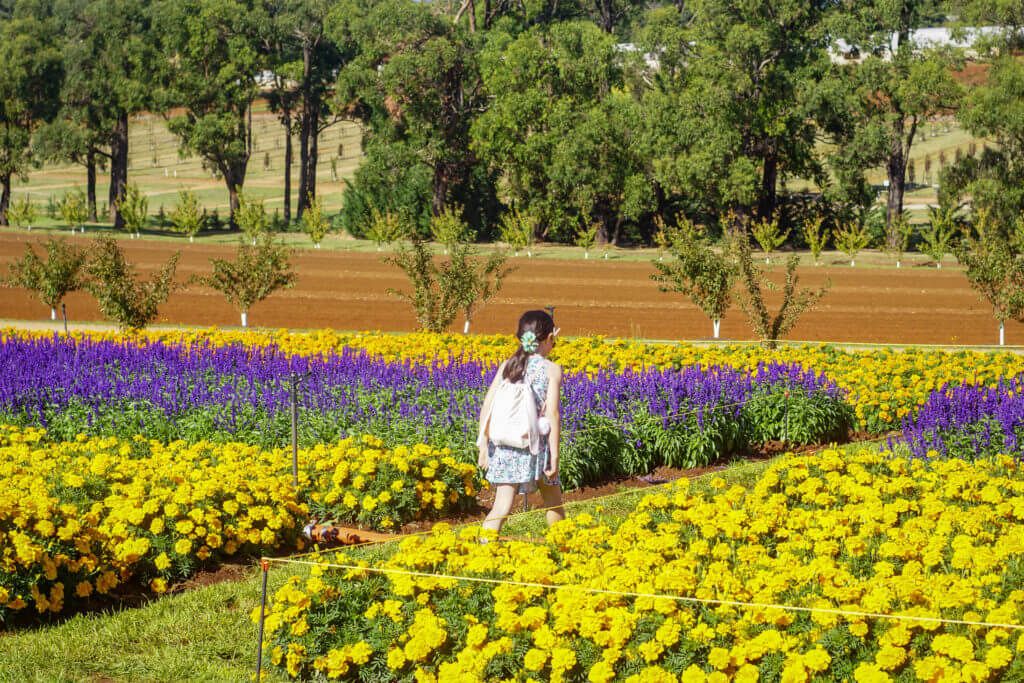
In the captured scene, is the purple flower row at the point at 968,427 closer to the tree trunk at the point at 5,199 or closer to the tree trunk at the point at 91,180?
the tree trunk at the point at 5,199

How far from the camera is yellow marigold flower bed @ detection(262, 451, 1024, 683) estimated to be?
4.64 meters

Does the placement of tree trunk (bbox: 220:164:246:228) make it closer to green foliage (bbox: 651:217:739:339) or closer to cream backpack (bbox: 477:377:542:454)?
green foliage (bbox: 651:217:739:339)

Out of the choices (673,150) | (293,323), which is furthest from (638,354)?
(673,150)

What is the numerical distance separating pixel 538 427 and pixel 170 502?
2484mm

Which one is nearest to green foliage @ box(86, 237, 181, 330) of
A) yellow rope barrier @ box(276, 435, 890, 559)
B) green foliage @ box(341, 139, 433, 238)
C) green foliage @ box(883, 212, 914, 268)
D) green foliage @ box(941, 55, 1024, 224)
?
yellow rope barrier @ box(276, 435, 890, 559)

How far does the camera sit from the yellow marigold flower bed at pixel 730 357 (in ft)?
35.7

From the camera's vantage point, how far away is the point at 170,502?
6957 millimetres

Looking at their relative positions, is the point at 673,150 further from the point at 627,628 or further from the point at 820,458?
the point at 627,628

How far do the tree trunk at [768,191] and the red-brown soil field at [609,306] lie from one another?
9.22 meters

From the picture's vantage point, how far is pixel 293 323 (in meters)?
26.7

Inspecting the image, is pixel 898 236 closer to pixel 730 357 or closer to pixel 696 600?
pixel 730 357

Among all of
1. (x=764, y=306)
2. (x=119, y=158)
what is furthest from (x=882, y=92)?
(x=119, y=158)

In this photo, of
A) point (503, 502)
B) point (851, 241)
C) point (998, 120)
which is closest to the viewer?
point (503, 502)

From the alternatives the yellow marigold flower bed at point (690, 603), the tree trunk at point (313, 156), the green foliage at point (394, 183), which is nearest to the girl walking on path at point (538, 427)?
the yellow marigold flower bed at point (690, 603)
